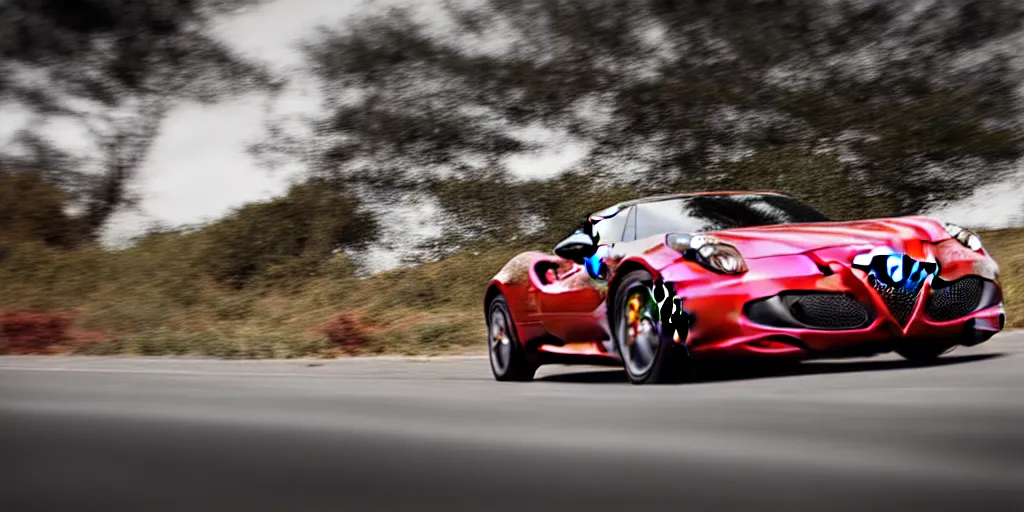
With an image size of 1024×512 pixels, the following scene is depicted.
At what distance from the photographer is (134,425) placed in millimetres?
8688

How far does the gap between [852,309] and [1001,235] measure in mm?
11988

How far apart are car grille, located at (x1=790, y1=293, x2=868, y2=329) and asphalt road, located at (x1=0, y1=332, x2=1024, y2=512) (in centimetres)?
34

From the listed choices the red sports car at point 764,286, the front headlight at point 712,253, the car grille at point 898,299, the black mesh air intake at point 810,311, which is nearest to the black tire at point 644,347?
the red sports car at point 764,286

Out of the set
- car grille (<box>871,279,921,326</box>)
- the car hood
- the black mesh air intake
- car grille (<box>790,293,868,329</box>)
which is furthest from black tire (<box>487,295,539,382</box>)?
car grille (<box>871,279,921,326</box>)

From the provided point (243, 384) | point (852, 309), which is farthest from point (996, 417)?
point (243, 384)

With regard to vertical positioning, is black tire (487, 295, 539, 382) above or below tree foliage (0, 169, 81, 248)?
above

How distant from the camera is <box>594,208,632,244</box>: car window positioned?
982 centimetres

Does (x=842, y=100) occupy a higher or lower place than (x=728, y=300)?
lower

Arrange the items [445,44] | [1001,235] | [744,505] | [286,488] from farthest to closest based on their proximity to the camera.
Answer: [445,44]
[1001,235]
[286,488]
[744,505]

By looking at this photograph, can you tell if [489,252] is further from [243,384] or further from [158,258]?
[243,384]

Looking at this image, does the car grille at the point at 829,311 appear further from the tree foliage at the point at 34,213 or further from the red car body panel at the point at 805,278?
the tree foliage at the point at 34,213

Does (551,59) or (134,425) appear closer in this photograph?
(134,425)

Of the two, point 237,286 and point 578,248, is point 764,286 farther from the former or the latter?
point 237,286

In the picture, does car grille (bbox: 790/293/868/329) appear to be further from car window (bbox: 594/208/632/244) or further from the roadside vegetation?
the roadside vegetation
